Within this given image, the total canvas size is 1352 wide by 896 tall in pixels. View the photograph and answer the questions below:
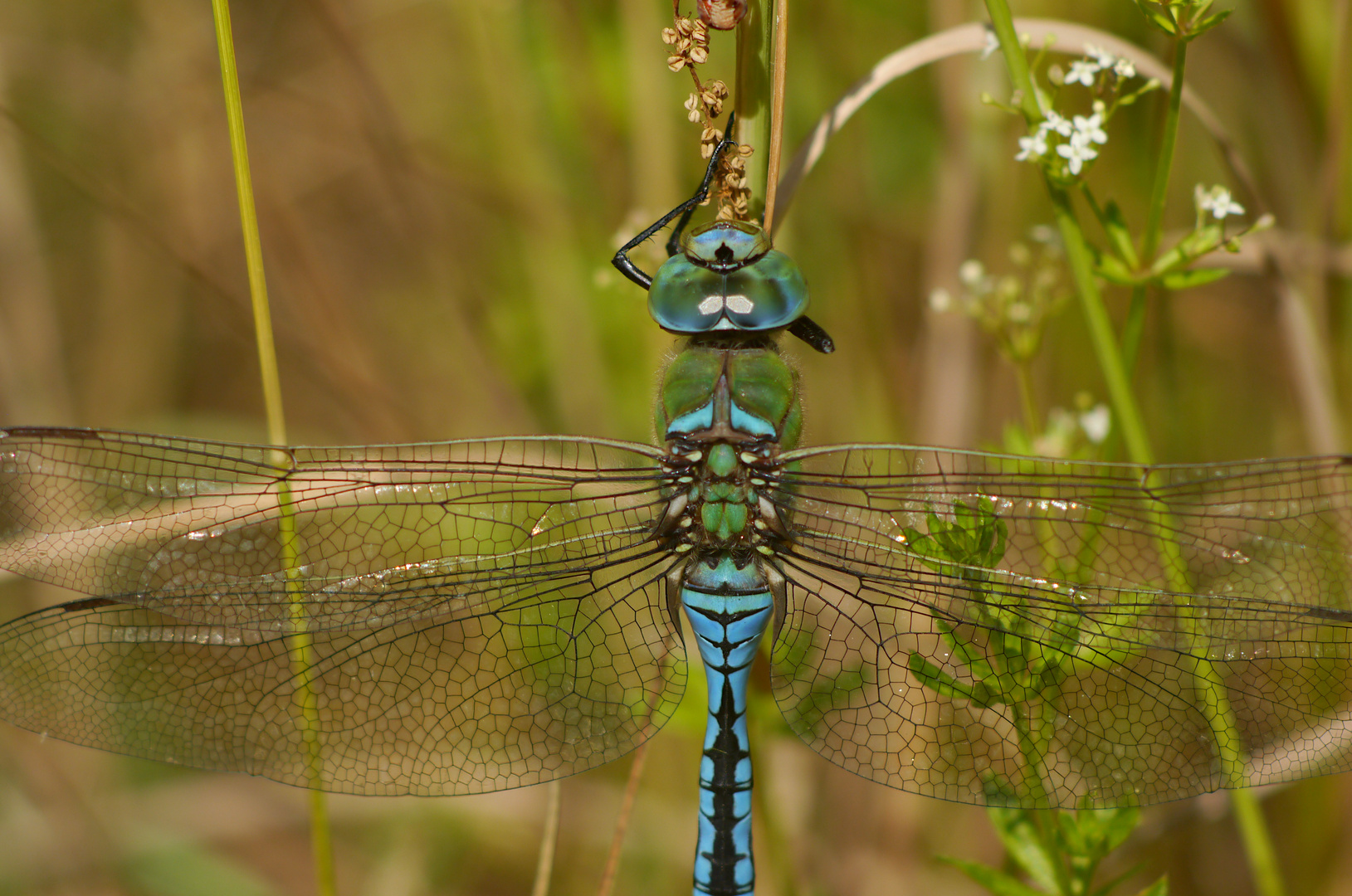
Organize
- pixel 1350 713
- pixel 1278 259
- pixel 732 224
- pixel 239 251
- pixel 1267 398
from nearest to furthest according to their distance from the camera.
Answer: pixel 1350 713 < pixel 732 224 < pixel 1278 259 < pixel 1267 398 < pixel 239 251

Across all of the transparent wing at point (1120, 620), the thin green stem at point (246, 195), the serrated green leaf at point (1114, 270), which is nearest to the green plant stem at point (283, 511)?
the thin green stem at point (246, 195)

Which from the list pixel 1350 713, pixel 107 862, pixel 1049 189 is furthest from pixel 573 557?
pixel 107 862

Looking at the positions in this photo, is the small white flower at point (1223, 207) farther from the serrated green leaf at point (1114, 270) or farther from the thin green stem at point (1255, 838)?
the thin green stem at point (1255, 838)

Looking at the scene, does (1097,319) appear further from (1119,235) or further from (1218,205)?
(1218,205)

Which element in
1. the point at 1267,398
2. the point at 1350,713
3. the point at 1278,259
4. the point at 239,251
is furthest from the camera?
the point at 239,251

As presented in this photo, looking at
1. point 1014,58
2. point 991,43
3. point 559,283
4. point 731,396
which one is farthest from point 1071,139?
point 559,283

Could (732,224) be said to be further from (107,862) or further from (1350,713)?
(107,862)
